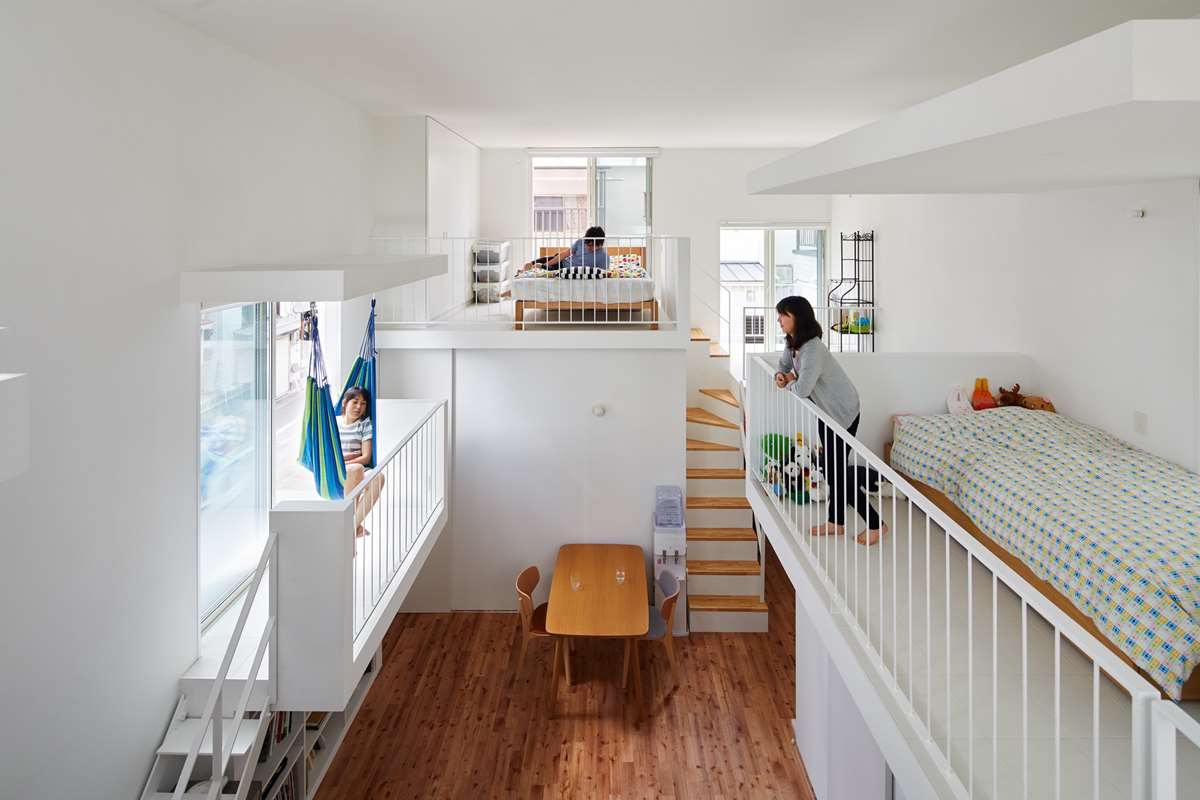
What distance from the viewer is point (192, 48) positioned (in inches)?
147

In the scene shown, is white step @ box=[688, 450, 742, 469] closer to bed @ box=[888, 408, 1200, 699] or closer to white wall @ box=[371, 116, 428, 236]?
bed @ box=[888, 408, 1200, 699]

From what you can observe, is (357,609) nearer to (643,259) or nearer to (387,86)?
(387,86)

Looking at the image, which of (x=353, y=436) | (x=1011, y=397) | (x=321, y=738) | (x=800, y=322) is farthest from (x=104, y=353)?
(x=1011, y=397)

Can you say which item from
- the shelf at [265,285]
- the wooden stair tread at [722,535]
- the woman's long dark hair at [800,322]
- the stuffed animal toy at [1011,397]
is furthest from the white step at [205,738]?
the stuffed animal toy at [1011,397]

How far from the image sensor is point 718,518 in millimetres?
6992

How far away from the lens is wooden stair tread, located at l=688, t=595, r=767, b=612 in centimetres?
664

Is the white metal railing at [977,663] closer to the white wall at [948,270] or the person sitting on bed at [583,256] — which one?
the white wall at [948,270]

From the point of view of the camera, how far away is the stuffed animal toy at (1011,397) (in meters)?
4.75

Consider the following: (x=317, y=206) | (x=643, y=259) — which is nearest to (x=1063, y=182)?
(x=317, y=206)

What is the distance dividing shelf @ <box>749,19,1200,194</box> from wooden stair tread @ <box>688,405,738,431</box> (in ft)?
13.8

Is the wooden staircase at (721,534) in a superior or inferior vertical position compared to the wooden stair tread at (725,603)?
superior

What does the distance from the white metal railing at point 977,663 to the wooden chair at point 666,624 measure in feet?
5.55

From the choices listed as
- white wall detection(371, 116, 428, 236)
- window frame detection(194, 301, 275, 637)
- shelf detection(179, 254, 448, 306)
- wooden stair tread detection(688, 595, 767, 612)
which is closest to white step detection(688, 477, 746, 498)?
wooden stair tread detection(688, 595, 767, 612)

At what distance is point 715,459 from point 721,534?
70 centimetres
